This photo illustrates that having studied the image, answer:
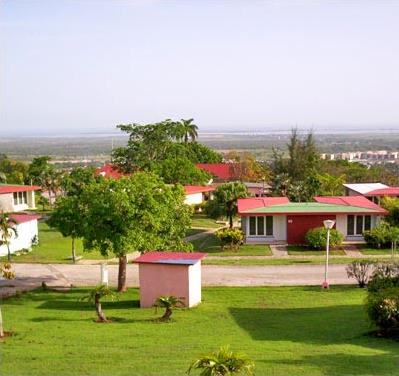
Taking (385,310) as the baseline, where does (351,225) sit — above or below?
below

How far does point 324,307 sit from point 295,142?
40.1m

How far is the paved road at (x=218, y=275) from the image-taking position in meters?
25.2

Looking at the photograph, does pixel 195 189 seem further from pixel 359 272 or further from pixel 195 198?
pixel 359 272

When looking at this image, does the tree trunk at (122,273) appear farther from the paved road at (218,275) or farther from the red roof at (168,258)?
the paved road at (218,275)

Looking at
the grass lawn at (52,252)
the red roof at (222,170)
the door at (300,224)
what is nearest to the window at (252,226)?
the door at (300,224)

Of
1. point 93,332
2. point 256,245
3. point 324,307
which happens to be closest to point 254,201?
point 256,245

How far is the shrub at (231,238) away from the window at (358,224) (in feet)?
20.4

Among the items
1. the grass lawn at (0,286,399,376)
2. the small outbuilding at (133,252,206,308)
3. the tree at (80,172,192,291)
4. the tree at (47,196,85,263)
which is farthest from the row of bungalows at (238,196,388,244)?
the small outbuilding at (133,252,206,308)

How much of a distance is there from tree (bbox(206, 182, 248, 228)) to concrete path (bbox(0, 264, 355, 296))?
901cm

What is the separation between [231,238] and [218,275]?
269 inches

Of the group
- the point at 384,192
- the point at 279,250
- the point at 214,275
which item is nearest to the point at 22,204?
the point at 279,250

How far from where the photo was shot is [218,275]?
2680 centimetres

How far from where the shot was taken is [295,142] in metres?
58.4

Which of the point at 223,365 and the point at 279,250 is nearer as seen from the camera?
the point at 223,365
